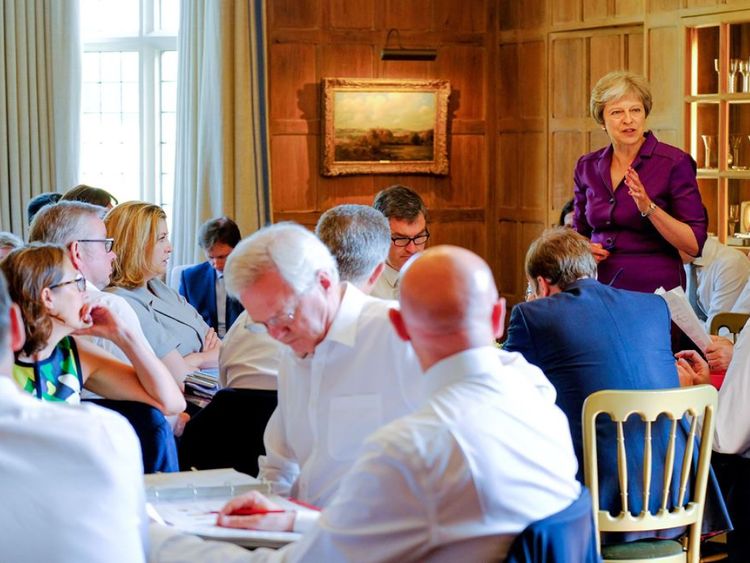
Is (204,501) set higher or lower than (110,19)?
lower

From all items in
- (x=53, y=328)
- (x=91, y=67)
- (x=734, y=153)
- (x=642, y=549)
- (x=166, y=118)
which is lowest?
(x=642, y=549)

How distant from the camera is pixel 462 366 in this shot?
2.04 metres

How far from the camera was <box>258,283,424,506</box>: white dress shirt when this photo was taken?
9.26 feet

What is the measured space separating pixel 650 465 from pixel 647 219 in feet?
6.78

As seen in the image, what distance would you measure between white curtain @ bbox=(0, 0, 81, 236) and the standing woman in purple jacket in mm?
4332

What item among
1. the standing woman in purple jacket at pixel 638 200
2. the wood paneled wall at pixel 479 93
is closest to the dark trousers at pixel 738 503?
the standing woman in purple jacket at pixel 638 200

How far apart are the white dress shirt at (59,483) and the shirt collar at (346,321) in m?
0.98

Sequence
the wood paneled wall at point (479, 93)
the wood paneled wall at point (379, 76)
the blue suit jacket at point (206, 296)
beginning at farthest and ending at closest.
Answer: the wood paneled wall at point (379, 76)
the wood paneled wall at point (479, 93)
the blue suit jacket at point (206, 296)

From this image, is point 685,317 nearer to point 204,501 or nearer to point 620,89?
point 620,89

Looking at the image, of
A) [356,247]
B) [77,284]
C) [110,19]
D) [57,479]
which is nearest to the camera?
[57,479]

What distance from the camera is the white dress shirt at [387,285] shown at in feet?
16.1

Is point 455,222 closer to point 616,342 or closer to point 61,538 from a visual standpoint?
point 616,342

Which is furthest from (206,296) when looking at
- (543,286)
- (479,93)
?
(479,93)

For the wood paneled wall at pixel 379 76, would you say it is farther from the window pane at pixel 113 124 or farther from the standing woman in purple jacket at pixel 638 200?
the standing woman in purple jacket at pixel 638 200
